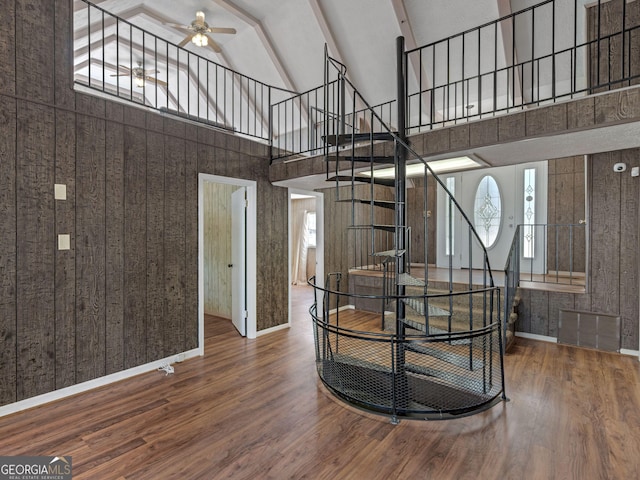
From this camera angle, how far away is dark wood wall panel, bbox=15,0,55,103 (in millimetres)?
2730

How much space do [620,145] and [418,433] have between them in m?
3.34

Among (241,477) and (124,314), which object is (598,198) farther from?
(124,314)

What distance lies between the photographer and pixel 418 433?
2.43 m

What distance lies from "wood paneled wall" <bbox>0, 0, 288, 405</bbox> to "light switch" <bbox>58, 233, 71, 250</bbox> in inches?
1.4

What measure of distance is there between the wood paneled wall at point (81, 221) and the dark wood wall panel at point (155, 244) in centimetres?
1

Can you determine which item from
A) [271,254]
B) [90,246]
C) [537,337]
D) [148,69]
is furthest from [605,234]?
[148,69]

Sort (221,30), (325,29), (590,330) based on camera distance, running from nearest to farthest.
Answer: (590,330)
(221,30)
(325,29)

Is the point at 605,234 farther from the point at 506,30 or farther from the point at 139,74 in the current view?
the point at 139,74

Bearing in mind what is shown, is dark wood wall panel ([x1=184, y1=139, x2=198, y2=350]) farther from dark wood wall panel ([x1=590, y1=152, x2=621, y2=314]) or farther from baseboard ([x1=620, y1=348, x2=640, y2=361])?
baseboard ([x1=620, y1=348, x2=640, y2=361])

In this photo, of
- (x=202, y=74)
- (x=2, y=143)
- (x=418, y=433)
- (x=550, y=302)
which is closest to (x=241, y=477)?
(x=418, y=433)

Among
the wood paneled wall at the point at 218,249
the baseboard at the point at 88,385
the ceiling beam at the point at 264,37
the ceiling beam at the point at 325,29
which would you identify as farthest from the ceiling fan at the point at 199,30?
the baseboard at the point at 88,385

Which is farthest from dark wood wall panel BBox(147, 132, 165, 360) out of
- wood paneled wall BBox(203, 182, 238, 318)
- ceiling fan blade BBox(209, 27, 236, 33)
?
ceiling fan blade BBox(209, 27, 236, 33)

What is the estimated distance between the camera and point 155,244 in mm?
3574

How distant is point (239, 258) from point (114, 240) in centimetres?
182
